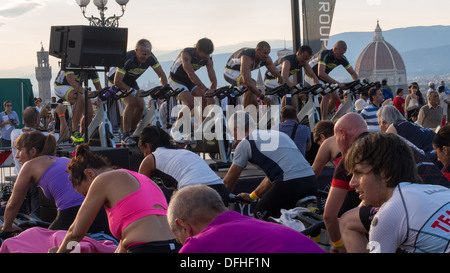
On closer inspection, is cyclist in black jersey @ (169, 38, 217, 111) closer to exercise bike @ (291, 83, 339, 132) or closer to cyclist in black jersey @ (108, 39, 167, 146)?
cyclist in black jersey @ (108, 39, 167, 146)

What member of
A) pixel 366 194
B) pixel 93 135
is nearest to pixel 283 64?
pixel 93 135

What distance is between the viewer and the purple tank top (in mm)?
4879

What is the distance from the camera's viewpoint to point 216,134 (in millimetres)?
8766

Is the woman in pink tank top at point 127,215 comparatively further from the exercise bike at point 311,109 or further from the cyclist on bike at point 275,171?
the exercise bike at point 311,109

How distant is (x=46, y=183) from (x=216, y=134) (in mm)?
4016

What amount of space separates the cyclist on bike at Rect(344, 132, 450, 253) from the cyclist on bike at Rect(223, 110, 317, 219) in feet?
8.56

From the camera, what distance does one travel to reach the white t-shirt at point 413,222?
2.53 meters

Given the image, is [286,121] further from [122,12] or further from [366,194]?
[122,12]

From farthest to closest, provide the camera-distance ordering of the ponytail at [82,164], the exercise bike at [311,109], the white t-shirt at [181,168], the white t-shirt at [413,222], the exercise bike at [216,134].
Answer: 1. the exercise bike at [311,109]
2. the exercise bike at [216,134]
3. the white t-shirt at [181,168]
4. the ponytail at [82,164]
5. the white t-shirt at [413,222]

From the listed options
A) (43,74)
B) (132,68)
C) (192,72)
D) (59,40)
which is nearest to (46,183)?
(59,40)

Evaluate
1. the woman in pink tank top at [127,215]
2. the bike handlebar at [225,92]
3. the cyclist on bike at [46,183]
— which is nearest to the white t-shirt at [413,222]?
the woman in pink tank top at [127,215]

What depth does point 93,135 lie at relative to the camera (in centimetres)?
966
